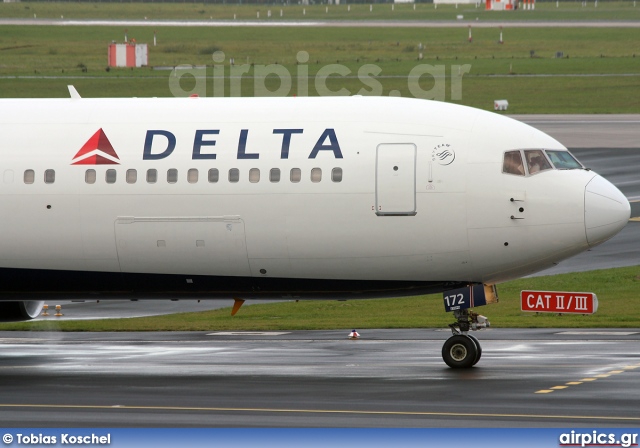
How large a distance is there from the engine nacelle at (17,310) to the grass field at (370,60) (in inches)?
2235

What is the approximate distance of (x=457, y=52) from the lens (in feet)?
432

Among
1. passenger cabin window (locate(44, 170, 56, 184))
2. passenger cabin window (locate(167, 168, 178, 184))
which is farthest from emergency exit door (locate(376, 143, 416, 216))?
passenger cabin window (locate(44, 170, 56, 184))

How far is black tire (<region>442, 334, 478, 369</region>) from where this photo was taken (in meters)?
26.0

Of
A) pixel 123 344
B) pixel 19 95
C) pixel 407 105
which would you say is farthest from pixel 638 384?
pixel 19 95

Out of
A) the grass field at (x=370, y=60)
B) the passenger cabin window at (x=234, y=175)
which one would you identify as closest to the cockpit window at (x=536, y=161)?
the passenger cabin window at (x=234, y=175)

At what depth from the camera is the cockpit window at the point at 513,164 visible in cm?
2489

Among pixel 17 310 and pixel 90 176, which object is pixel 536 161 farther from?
pixel 17 310

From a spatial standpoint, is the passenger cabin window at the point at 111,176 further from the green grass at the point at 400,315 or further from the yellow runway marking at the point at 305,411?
the green grass at the point at 400,315

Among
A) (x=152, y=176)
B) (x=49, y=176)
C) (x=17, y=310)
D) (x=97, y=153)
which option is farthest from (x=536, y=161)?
(x=17, y=310)

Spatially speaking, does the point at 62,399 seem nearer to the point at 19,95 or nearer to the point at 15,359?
the point at 15,359

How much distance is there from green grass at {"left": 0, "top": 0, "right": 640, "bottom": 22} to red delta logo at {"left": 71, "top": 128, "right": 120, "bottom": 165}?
481 feet

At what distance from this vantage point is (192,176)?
2561 cm

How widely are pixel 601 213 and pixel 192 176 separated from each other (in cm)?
857

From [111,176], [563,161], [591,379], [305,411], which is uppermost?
[563,161]
